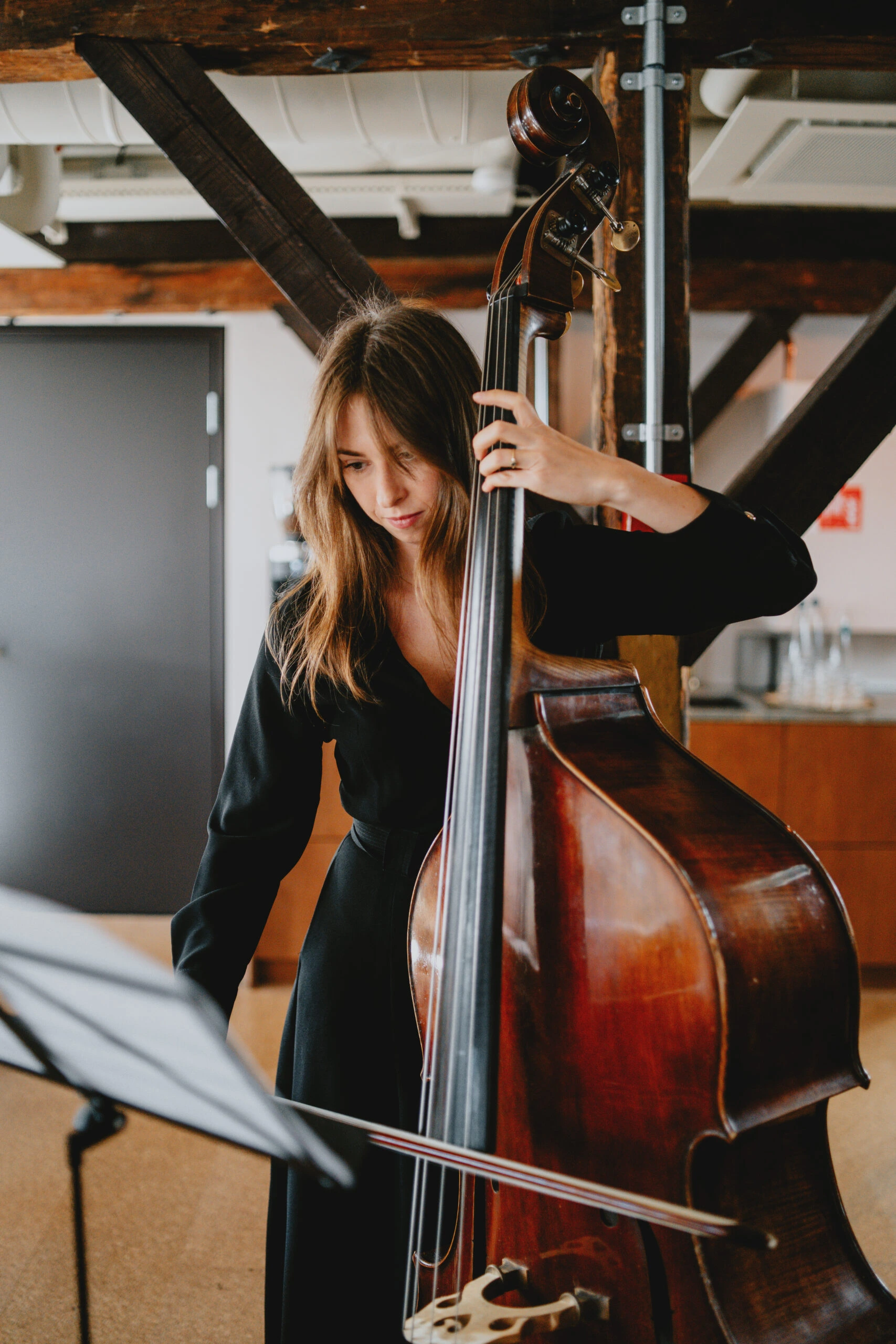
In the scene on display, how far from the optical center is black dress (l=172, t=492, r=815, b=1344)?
3.41 ft

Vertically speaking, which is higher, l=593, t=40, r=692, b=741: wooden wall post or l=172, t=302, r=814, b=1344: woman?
l=593, t=40, r=692, b=741: wooden wall post

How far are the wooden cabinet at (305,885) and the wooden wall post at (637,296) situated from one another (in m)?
1.83

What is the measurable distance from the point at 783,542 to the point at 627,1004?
0.49 m

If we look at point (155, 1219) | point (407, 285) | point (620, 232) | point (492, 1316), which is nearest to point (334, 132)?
point (407, 285)

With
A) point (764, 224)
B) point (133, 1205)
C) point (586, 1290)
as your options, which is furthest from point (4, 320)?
point (586, 1290)

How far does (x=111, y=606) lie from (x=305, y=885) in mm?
1516

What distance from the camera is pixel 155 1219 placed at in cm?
208

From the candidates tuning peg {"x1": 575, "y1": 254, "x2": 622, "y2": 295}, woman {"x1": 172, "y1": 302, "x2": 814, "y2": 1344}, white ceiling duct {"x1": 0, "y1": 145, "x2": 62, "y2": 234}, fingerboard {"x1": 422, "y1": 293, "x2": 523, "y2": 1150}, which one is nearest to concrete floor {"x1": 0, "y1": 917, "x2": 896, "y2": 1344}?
woman {"x1": 172, "y1": 302, "x2": 814, "y2": 1344}

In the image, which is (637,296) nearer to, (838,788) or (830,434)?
(830,434)

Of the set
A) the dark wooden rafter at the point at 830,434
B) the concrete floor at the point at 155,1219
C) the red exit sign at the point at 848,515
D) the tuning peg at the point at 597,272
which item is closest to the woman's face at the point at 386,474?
the tuning peg at the point at 597,272

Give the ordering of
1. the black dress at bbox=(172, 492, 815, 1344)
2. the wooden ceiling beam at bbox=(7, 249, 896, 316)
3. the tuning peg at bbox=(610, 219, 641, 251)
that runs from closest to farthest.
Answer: the tuning peg at bbox=(610, 219, 641, 251) → the black dress at bbox=(172, 492, 815, 1344) → the wooden ceiling beam at bbox=(7, 249, 896, 316)

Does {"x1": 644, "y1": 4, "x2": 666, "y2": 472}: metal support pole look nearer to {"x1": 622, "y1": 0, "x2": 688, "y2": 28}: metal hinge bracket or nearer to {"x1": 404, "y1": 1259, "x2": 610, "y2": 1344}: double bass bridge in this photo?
{"x1": 622, "y1": 0, "x2": 688, "y2": 28}: metal hinge bracket

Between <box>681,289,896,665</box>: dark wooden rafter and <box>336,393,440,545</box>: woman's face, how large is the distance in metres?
0.72

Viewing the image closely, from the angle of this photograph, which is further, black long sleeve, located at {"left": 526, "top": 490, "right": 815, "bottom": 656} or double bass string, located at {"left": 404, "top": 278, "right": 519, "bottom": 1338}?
black long sleeve, located at {"left": 526, "top": 490, "right": 815, "bottom": 656}
